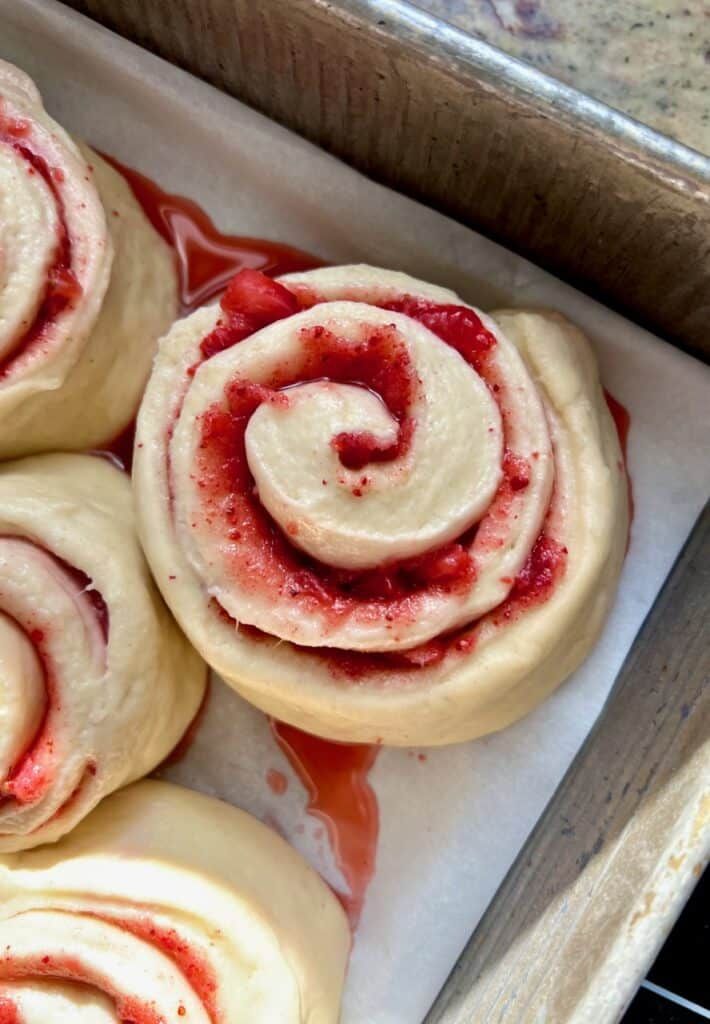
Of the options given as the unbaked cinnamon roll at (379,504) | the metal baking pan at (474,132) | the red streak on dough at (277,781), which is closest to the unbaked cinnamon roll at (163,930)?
the red streak on dough at (277,781)

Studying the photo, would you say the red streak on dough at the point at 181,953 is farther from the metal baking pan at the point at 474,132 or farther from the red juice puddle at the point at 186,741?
the metal baking pan at the point at 474,132

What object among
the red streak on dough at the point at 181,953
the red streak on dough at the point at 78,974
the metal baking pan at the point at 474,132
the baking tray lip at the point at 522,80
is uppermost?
the baking tray lip at the point at 522,80

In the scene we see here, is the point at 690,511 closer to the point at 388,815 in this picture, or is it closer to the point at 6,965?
the point at 388,815

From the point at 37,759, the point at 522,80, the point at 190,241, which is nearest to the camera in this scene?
the point at 522,80

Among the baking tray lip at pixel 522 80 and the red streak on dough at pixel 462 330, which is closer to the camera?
the baking tray lip at pixel 522 80

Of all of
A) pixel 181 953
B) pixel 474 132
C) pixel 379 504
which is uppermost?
pixel 474 132

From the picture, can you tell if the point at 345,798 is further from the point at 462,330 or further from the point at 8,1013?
the point at 462,330

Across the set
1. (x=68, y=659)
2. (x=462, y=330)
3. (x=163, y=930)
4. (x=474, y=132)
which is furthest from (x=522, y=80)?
(x=163, y=930)
